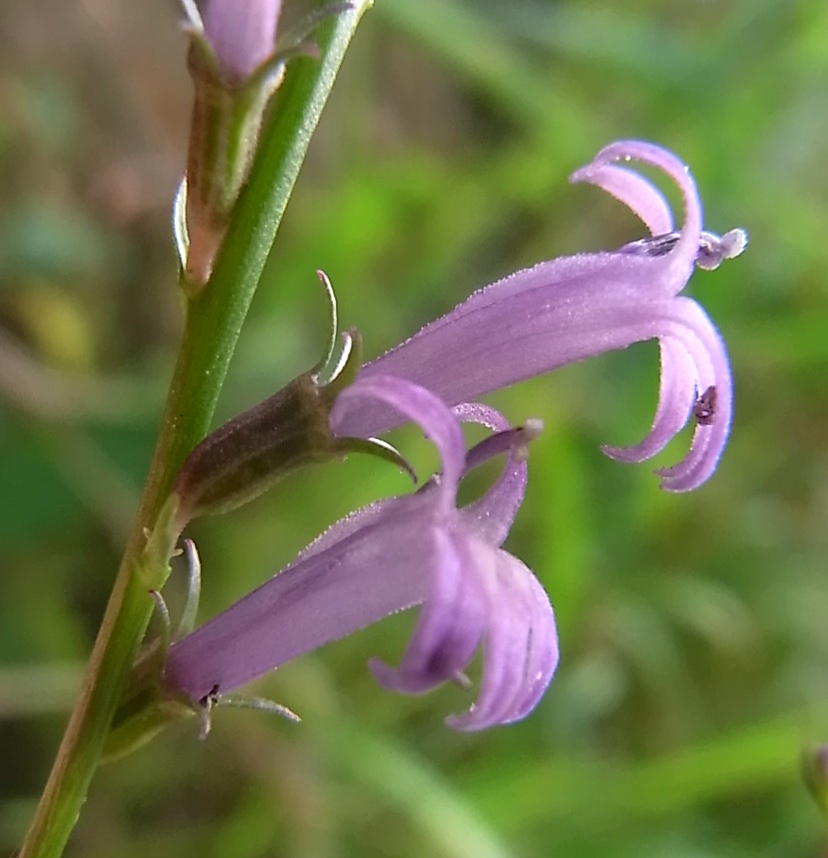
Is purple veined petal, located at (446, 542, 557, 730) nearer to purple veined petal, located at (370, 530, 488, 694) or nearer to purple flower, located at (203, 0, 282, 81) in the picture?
purple veined petal, located at (370, 530, 488, 694)

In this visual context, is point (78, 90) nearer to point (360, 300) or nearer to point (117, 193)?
point (117, 193)


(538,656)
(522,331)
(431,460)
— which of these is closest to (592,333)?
(522,331)

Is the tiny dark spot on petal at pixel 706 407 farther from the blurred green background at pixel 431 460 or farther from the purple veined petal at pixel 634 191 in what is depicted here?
the blurred green background at pixel 431 460

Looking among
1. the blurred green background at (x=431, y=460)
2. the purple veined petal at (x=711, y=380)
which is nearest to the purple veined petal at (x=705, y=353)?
the purple veined petal at (x=711, y=380)

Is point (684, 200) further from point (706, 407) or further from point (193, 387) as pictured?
point (193, 387)

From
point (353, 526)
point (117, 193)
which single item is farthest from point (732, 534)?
point (353, 526)
